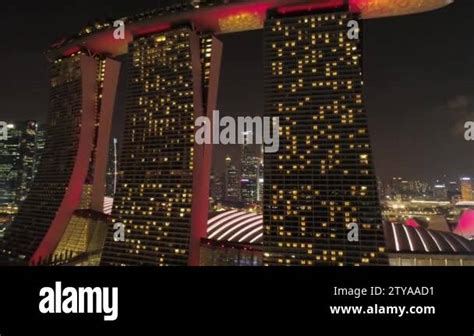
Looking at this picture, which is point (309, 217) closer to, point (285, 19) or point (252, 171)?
point (285, 19)

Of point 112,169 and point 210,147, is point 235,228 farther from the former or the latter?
point 112,169

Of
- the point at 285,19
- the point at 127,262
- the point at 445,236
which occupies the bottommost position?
the point at 127,262

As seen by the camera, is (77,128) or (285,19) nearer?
(285,19)

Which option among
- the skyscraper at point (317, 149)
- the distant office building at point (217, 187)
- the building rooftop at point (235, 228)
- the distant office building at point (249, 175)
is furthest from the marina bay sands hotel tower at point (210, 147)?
the distant office building at point (217, 187)

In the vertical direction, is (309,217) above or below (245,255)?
above

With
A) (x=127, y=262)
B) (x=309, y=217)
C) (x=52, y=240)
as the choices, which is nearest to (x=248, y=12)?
(x=309, y=217)

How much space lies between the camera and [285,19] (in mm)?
53969

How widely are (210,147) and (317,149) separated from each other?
16312mm

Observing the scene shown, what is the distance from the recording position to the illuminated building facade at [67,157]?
69.8 m

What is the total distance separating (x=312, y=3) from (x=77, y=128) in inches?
1898

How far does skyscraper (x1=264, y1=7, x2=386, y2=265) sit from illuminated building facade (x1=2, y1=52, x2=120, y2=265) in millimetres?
39239

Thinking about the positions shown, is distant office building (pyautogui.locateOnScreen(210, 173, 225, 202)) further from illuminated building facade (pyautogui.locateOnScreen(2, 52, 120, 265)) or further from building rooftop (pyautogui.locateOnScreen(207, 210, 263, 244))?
building rooftop (pyautogui.locateOnScreen(207, 210, 263, 244))

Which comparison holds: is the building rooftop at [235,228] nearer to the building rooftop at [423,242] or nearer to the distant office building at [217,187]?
the building rooftop at [423,242]
